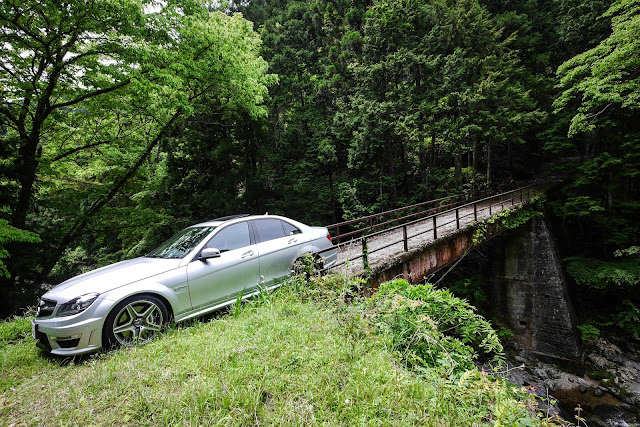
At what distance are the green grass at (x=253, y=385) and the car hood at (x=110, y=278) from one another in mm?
792

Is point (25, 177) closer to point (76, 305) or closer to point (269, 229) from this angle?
point (76, 305)

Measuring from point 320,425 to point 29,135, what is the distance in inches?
452

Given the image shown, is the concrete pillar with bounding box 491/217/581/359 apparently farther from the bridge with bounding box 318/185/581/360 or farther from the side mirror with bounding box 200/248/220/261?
the side mirror with bounding box 200/248/220/261

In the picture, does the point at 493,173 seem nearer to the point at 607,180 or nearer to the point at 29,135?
the point at 607,180

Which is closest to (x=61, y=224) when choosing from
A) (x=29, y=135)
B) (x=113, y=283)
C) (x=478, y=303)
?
(x=29, y=135)

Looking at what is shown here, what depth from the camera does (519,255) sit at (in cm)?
1376

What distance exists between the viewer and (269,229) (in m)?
5.20

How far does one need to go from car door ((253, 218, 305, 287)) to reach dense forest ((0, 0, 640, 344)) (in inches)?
174

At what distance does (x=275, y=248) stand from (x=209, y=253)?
4.09 ft

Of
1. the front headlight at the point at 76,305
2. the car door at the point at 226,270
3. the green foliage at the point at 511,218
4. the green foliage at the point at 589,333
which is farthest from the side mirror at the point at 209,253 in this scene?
the green foliage at the point at 589,333

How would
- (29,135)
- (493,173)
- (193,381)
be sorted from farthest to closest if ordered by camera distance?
(493,173) < (29,135) < (193,381)

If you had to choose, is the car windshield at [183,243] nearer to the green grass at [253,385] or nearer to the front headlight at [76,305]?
the front headlight at [76,305]

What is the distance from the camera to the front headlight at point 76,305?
3.31 m

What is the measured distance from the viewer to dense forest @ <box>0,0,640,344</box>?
282 inches
